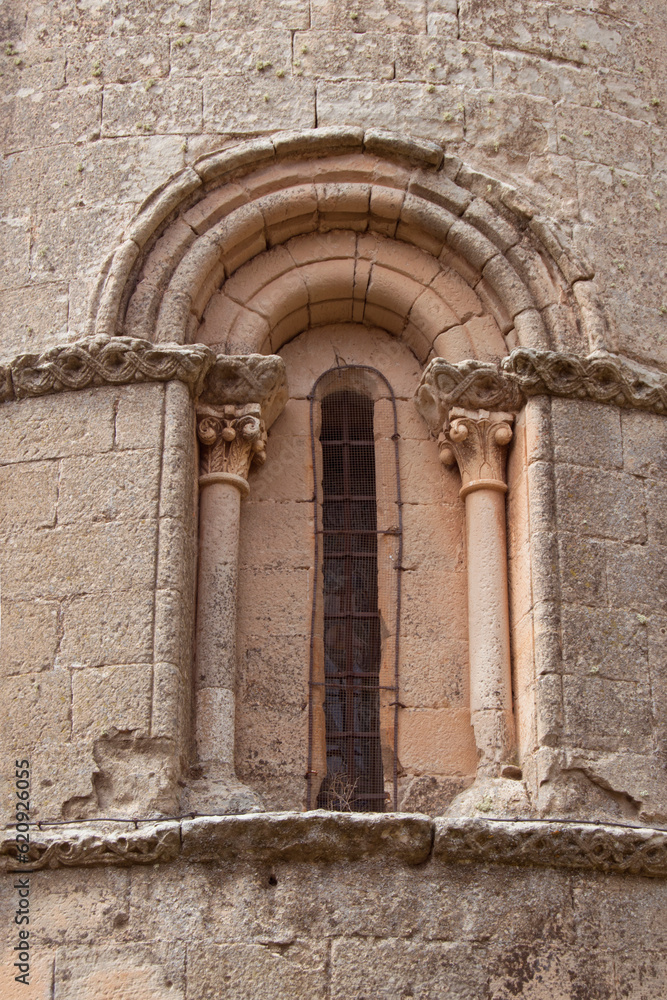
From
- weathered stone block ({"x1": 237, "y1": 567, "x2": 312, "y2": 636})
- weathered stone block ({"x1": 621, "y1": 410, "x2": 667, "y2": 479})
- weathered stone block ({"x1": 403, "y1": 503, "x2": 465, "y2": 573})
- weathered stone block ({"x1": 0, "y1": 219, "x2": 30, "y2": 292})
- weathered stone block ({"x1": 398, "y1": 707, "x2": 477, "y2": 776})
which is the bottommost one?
weathered stone block ({"x1": 398, "y1": 707, "x2": 477, "y2": 776})

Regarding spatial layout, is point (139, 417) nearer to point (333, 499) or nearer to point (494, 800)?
point (333, 499)

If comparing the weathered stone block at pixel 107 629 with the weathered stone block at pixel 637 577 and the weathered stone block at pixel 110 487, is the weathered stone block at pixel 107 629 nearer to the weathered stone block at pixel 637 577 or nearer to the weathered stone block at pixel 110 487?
the weathered stone block at pixel 110 487

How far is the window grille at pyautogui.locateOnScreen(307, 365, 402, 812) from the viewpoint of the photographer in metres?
7.70

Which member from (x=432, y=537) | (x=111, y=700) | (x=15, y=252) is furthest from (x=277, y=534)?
(x=15, y=252)

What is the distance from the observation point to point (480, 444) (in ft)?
26.5

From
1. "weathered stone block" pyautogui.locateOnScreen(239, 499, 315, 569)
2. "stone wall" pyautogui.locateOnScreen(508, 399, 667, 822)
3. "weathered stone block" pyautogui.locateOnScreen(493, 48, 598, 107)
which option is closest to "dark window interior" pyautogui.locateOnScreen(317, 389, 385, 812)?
"weathered stone block" pyautogui.locateOnScreen(239, 499, 315, 569)

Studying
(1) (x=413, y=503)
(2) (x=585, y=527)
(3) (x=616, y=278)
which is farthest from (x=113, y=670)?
(3) (x=616, y=278)

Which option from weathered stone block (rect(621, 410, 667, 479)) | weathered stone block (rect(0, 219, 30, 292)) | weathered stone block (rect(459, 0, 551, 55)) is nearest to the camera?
weathered stone block (rect(621, 410, 667, 479))

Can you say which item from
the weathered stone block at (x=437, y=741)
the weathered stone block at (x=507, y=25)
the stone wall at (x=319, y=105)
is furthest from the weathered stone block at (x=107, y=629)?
the weathered stone block at (x=507, y=25)

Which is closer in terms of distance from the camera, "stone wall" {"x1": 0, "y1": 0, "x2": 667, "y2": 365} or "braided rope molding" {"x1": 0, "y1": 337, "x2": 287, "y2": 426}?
"braided rope molding" {"x1": 0, "y1": 337, "x2": 287, "y2": 426}

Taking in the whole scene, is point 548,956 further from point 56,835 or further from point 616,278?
point 616,278

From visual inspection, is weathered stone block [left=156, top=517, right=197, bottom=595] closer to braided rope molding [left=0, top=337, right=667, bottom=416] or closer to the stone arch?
braided rope molding [left=0, top=337, right=667, bottom=416]

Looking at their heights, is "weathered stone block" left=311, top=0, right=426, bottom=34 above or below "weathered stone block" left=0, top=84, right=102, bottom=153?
above

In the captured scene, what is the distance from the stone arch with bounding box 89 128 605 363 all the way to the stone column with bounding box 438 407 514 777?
470 millimetres
